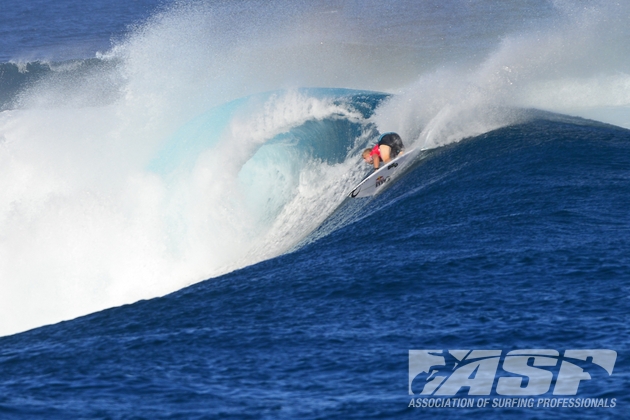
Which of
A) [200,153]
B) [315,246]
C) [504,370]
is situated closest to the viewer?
[504,370]

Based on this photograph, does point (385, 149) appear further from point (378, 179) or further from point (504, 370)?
point (504, 370)

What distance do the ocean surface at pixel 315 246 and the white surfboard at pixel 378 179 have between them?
0.68ft

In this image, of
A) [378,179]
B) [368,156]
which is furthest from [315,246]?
[368,156]

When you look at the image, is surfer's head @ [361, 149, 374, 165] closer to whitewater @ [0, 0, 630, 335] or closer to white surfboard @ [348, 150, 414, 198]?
white surfboard @ [348, 150, 414, 198]

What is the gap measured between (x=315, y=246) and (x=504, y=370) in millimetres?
5152

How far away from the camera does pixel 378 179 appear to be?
45.2 feet

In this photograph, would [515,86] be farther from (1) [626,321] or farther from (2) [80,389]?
(2) [80,389]

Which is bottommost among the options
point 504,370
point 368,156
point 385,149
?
point 504,370

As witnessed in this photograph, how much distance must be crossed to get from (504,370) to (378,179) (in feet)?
27.0

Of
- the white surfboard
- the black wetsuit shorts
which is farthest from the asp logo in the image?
the black wetsuit shorts

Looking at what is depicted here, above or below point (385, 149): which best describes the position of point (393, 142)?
above

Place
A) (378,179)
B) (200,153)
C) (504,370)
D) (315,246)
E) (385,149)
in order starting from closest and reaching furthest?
(504,370)
(315,246)
(378,179)
(385,149)
(200,153)

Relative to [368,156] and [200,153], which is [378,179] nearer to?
[368,156]

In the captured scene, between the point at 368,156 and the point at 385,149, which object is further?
the point at 385,149
